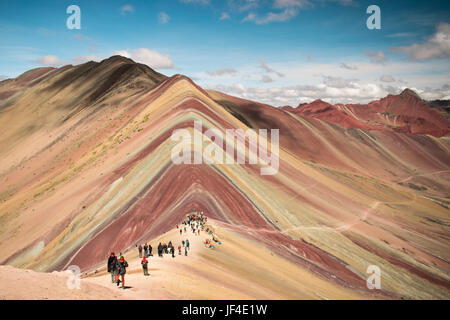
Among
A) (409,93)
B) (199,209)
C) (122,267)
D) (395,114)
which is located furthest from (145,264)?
(409,93)

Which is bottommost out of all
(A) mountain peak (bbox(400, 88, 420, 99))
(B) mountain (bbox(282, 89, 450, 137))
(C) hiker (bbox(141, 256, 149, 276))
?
(C) hiker (bbox(141, 256, 149, 276))

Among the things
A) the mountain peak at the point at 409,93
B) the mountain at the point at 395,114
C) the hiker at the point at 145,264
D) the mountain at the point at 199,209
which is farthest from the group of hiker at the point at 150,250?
the mountain peak at the point at 409,93

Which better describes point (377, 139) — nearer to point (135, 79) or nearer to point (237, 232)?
point (135, 79)

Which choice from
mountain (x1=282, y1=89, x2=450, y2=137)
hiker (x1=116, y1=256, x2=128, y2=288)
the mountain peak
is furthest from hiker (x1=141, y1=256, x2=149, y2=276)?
the mountain peak

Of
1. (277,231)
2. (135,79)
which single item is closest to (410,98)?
(135,79)

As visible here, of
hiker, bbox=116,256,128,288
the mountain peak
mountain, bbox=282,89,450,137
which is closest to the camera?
hiker, bbox=116,256,128,288

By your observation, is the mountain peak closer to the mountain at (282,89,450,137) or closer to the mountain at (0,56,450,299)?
the mountain at (282,89,450,137)

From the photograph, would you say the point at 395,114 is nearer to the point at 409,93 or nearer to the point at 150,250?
the point at 409,93

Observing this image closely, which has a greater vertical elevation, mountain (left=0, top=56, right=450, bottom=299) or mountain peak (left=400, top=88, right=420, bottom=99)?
mountain peak (left=400, top=88, right=420, bottom=99)
